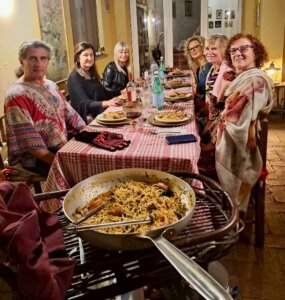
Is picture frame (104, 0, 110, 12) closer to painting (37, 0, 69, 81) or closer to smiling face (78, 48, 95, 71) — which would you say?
painting (37, 0, 69, 81)

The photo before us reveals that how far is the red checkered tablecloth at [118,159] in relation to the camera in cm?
145

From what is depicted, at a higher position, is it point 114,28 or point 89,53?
point 114,28

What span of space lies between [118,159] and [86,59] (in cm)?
186

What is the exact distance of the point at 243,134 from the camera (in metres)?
1.78

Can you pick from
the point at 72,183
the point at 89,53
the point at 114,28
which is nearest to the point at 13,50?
the point at 89,53

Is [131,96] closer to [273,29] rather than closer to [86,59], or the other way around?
[86,59]

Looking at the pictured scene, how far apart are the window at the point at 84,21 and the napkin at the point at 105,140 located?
114 inches

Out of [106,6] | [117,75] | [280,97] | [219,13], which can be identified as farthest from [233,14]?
[117,75]

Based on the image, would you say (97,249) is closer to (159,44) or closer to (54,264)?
(54,264)

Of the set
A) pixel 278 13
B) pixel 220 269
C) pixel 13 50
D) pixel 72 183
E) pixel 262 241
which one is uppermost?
pixel 278 13

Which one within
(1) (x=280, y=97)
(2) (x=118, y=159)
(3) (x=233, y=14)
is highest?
(3) (x=233, y=14)

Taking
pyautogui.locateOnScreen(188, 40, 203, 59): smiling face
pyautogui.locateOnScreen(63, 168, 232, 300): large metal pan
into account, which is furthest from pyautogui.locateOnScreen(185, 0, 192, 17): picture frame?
pyautogui.locateOnScreen(63, 168, 232, 300): large metal pan

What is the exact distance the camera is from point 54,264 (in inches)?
26.9

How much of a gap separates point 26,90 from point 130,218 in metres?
Answer: 1.43
